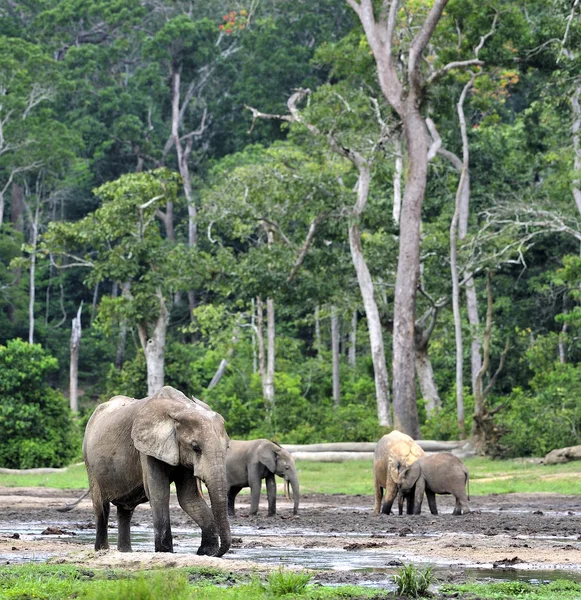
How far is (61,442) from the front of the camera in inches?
1344

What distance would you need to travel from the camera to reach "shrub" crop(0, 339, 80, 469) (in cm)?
3284

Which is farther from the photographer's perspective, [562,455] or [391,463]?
[562,455]

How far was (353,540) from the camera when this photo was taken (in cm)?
1415

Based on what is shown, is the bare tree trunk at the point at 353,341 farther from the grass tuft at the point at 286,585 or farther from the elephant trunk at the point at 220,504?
the grass tuft at the point at 286,585

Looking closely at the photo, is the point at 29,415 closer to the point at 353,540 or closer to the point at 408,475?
the point at 408,475

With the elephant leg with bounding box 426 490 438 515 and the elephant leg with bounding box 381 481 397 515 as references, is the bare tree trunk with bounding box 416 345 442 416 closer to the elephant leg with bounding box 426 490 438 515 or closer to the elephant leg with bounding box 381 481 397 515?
the elephant leg with bounding box 426 490 438 515

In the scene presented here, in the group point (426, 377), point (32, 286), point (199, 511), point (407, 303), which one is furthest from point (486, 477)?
point (32, 286)

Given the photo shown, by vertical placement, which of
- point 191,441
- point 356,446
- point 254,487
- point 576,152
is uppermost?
point 576,152

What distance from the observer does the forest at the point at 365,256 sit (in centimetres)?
3306

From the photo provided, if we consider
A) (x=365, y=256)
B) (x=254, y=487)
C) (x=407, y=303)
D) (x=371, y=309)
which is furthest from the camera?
(x=365, y=256)

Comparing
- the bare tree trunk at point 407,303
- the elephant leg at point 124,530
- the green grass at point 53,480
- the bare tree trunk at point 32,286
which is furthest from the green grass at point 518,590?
the bare tree trunk at point 32,286

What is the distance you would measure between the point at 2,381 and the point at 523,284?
20.0 metres

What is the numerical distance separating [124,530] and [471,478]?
16.6 meters

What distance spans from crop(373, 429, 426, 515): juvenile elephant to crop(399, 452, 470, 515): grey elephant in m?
0.12
